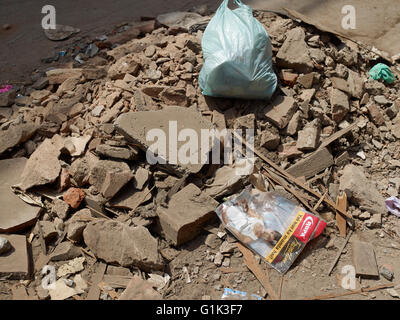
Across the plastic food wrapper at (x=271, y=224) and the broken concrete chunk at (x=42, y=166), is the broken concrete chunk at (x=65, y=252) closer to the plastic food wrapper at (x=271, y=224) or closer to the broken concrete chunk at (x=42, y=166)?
the broken concrete chunk at (x=42, y=166)

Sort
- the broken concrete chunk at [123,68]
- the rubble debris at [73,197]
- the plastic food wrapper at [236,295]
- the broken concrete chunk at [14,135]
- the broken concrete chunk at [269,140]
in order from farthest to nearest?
the broken concrete chunk at [123,68]
the broken concrete chunk at [14,135]
the broken concrete chunk at [269,140]
the rubble debris at [73,197]
the plastic food wrapper at [236,295]

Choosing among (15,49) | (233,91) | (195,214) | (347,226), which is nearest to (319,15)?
(233,91)

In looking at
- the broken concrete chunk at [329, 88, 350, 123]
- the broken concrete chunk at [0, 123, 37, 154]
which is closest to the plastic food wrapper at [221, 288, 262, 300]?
the broken concrete chunk at [329, 88, 350, 123]

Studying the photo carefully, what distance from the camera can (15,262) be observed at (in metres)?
3.51

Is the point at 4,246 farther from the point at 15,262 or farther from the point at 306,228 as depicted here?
the point at 306,228

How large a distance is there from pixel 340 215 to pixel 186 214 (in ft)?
5.03

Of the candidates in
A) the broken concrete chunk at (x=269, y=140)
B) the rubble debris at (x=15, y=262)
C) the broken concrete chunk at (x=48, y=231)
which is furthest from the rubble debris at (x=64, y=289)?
the broken concrete chunk at (x=269, y=140)

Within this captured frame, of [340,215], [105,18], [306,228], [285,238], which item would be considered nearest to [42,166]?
[285,238]

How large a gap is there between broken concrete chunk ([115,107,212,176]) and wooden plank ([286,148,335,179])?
3.10 ft

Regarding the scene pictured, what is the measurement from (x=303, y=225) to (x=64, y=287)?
86.4 inches

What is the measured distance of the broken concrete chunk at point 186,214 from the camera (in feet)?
11.7

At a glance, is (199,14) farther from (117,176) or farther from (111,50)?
(117,176)

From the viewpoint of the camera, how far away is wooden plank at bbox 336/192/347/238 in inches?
151

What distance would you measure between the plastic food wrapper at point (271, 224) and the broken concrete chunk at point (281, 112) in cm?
84
